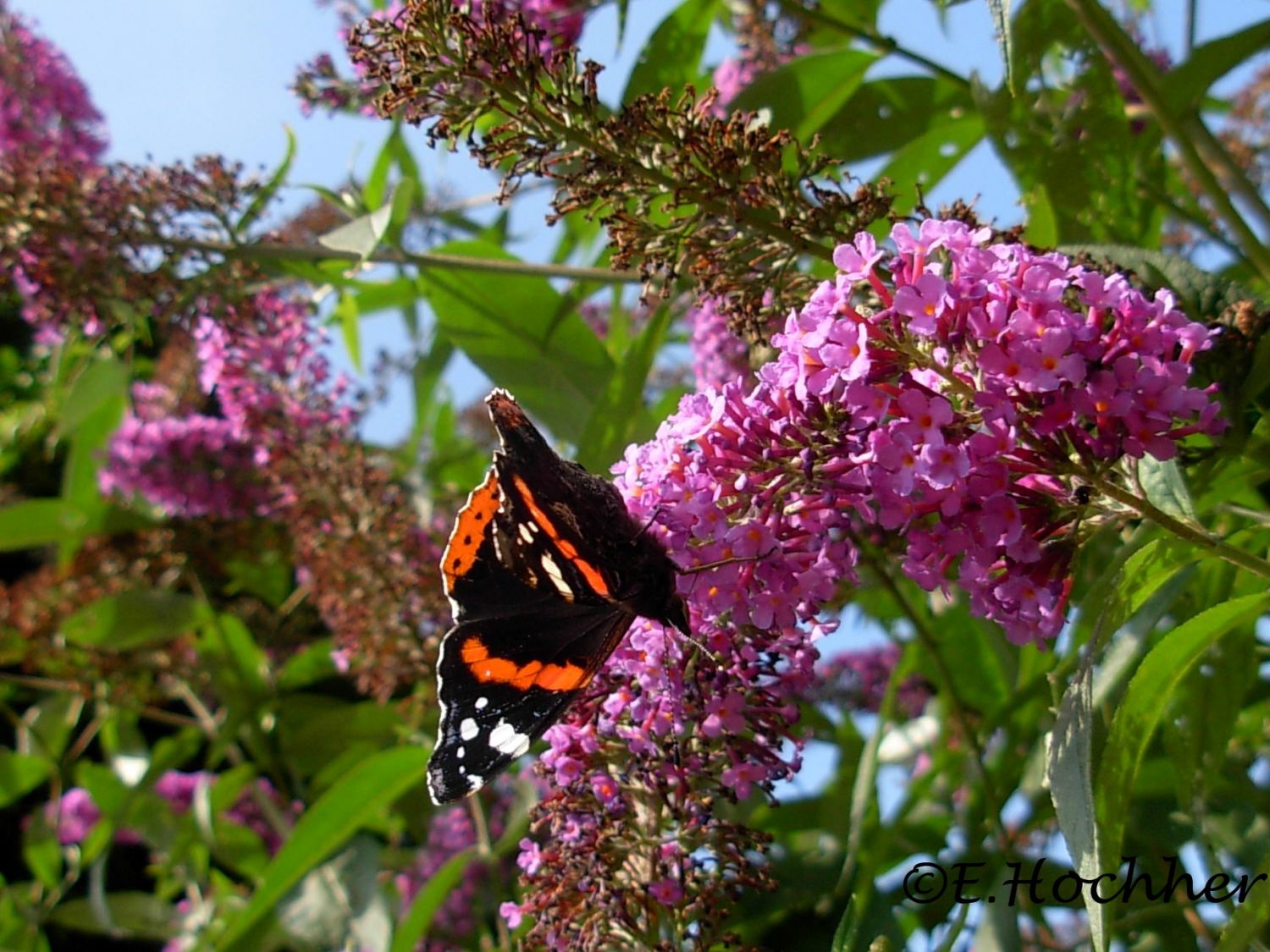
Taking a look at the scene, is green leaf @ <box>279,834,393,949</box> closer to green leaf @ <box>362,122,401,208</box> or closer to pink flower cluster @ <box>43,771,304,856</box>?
pink flower cluster @ <box>43,771,304,856</box>

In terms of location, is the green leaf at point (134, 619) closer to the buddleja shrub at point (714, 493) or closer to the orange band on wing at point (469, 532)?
the buddleja shrub at point (714, 493)

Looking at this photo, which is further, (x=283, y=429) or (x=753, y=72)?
(x=283, y=429)

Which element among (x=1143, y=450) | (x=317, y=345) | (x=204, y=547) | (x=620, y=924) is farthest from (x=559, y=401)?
(x=204, y=547)

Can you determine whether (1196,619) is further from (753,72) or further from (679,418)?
(753,72)

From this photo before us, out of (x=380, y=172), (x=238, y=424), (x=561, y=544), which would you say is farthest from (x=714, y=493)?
(x=238, y=424)

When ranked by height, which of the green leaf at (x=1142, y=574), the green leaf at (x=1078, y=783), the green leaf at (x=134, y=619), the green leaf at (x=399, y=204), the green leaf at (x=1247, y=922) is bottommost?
the green leaf at (x=1247, y=922)

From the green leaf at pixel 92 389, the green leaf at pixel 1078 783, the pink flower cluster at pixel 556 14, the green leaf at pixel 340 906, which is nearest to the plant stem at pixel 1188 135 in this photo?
the green leaf at pixel 1078 783
